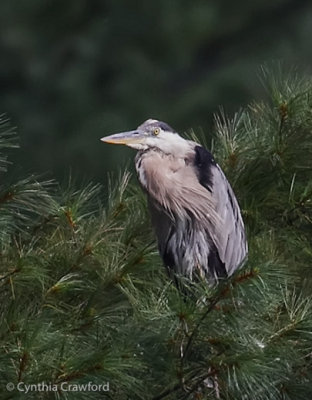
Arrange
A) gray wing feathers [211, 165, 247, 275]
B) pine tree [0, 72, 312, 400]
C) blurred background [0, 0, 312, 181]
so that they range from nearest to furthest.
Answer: pine tree [0, 72, 312, 400] → gray wing feathers [211, 165, 247, 275] → blurred background [0, 0, 312, 181]

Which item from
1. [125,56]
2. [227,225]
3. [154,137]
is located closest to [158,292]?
[227,225]

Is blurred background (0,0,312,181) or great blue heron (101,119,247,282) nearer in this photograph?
great blue heron (101,119,247,282)

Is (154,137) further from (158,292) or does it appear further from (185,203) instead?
(158,292)

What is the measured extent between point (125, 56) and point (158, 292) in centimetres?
498

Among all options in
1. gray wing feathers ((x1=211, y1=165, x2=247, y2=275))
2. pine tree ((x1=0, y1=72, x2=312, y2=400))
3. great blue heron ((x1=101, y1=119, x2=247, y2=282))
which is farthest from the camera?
great blue heron ((x1=101, y1=119, x2=247, y2=282))

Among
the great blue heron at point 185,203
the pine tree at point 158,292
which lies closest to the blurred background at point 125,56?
the great blue heron at point 185,203

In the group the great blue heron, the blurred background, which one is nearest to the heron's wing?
the great blue heron

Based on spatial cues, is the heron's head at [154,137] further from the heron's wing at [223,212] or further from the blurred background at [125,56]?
the blurred background at [125,56]

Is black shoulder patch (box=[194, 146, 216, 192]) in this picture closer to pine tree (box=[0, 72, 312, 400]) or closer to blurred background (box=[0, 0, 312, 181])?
pine tree (box=[0, 72, 312, 400])

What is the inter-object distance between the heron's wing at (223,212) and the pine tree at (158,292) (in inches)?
1.7

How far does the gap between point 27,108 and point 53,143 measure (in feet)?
1.41

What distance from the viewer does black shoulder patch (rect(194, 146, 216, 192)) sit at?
351 cm

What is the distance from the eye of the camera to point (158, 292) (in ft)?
9.50

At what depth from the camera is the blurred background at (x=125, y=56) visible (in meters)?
7.25
